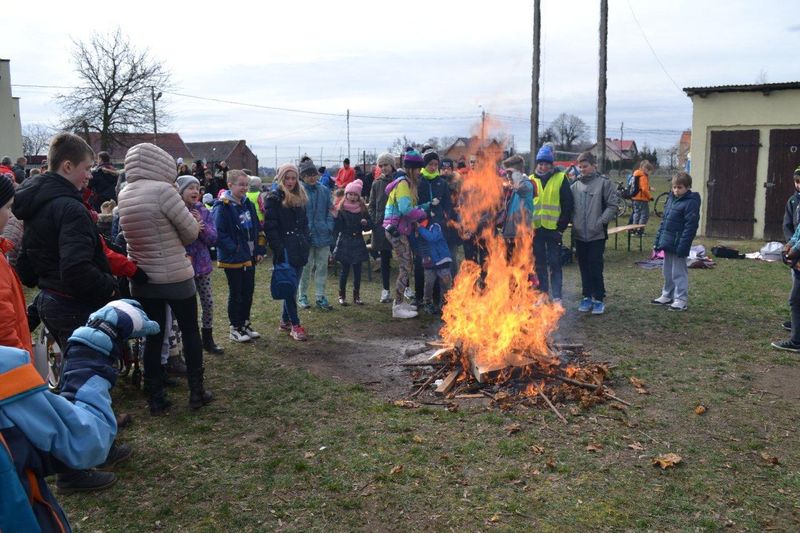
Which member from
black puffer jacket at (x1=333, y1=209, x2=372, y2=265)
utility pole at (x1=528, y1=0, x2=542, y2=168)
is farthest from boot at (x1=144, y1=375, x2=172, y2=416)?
utility pole at (x1=528, y1=0, x2=542, y2=168)

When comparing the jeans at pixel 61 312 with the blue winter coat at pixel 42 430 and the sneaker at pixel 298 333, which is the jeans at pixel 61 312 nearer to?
the blue winter coat at pixel 42 430

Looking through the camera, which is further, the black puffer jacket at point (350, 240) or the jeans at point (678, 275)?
the black puffer jacket at point (350, 240)

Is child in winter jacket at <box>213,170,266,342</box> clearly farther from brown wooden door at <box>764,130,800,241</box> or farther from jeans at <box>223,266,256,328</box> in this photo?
brown wooden door at <box>764,130,800,241</box>

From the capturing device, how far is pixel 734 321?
27.0 feet

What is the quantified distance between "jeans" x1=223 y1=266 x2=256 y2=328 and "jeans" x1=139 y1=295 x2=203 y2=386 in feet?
6.49

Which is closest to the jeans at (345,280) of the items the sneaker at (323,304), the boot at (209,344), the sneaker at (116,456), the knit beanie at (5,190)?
the sneaker at (323,304)

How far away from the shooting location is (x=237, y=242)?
23.8 ft

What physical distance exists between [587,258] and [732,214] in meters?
9.52

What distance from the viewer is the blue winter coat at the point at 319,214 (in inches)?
348

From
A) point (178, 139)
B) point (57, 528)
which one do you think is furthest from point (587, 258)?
point (178, 139)

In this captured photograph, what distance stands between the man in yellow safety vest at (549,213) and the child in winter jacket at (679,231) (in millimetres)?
1471

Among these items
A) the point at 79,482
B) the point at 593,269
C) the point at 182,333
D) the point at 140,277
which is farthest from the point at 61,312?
the point at 593,269

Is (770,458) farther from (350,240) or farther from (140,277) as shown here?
(350,240)

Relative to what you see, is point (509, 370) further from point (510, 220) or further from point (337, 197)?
point (337, 197)
